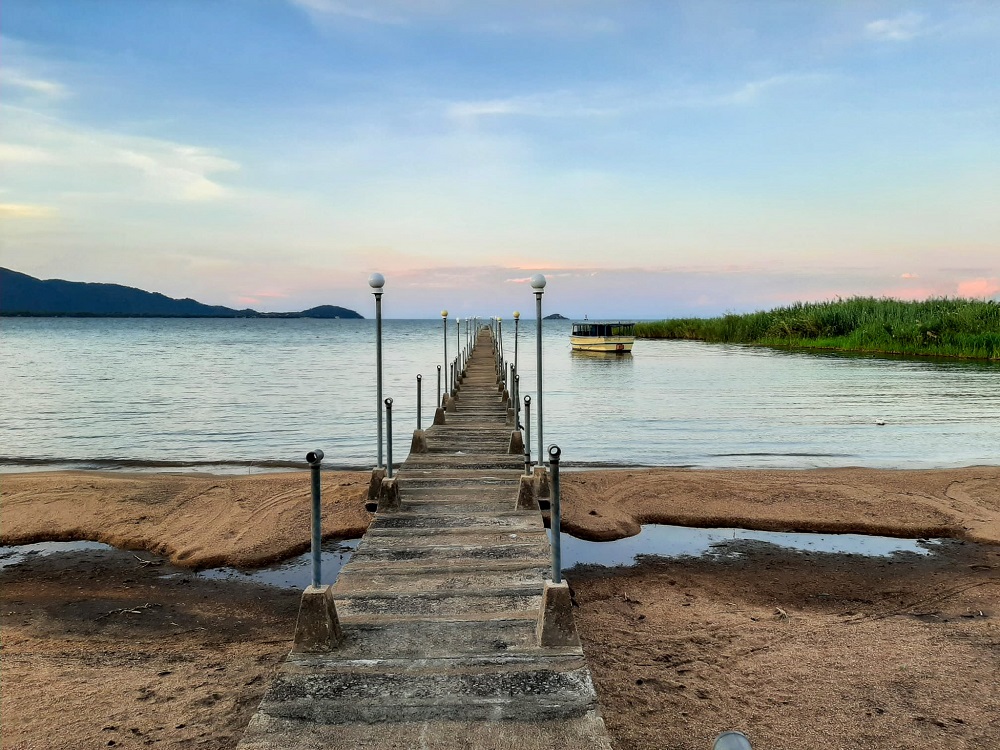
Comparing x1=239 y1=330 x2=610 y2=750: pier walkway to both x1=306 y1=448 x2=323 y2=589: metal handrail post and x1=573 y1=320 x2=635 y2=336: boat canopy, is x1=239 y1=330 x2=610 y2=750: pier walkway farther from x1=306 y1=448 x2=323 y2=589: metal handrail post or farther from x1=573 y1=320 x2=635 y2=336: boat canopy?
x1=573 y1=320 x2=635 y2=336: boat canopy

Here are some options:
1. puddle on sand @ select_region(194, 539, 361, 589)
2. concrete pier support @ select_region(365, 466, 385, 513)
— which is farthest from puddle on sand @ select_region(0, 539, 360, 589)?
concrete pier support @ select_region(365, 466, 385, 513)

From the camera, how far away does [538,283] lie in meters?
8.88

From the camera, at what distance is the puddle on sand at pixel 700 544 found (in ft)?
30.0

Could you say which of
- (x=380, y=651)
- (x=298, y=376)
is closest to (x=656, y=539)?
(x=380, y=651)

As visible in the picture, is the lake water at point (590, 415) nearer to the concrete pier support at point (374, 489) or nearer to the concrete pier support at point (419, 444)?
the concrete pier support at point (419, 444)

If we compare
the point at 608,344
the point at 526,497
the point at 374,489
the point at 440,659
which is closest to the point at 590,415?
the point at 374,489

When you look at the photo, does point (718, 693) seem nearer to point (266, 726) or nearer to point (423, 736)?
point (423, 736)

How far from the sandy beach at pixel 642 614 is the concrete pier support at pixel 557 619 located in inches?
29.7

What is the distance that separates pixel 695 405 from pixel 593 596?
19105 mm

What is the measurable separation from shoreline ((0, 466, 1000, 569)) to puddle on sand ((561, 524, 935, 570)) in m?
0.23

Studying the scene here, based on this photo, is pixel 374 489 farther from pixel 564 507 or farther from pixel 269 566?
pixel 564 507

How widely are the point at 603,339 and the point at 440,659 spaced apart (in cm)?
5336

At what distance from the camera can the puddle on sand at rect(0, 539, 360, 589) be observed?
8281 mm

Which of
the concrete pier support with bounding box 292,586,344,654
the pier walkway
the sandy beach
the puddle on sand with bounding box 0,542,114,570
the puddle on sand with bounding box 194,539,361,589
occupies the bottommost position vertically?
the puddle on sand with bounding box 194,539,361,589
